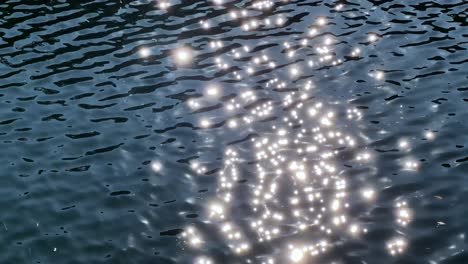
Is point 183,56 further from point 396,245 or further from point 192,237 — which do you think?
point 396,245

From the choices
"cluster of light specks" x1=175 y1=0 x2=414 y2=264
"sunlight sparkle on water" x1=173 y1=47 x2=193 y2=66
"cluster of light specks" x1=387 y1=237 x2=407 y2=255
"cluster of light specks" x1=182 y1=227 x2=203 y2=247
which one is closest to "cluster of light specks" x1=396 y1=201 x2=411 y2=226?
"cluster of light specks" x1=175 y1=0 x2=414 y2=264

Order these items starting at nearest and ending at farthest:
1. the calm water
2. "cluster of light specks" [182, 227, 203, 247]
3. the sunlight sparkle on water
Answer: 1. "cluster of light specks" [182, 227, 203, 247]
2. the calm water
3. the sunlight sparkle on water

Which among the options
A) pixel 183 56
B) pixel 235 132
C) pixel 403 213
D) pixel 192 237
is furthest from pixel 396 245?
pixel 183 56

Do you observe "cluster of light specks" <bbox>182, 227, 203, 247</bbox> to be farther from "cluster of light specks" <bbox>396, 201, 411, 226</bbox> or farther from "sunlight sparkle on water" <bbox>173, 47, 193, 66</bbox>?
"sunlight sparkle on water" <bbox>173, 47, 193, 66</bbox>

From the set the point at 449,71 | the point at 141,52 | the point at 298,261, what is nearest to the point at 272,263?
the point at 298,261

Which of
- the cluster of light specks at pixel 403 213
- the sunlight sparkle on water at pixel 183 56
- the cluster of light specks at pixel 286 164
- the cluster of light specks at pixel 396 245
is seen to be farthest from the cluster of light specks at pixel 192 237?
the sunlight sparkle on water at pixel 183 56

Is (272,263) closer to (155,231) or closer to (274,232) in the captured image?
(274,232)
